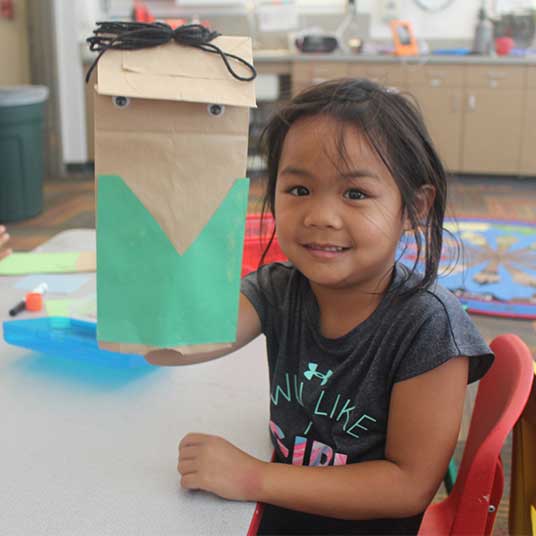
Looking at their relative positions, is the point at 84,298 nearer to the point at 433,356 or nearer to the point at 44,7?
the point at 433,356

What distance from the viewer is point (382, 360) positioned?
75 cm

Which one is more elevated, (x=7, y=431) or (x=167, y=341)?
(x=167, y=341)

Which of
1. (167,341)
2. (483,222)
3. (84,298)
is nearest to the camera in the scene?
(167,341)

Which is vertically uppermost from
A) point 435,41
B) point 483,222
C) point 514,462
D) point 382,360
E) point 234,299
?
point 435,41

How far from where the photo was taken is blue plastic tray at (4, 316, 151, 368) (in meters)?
0.91

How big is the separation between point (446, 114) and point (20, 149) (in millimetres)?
2866

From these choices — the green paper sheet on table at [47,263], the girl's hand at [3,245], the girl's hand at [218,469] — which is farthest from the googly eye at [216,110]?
the girl's hand at [3,245]

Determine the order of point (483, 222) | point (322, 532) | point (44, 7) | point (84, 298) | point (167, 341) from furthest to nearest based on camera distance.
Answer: point (44, 7)
point (483, 222)
point (84, 298)
point (322, 532)
point (167, 341)

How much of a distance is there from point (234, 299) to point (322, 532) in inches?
16.0

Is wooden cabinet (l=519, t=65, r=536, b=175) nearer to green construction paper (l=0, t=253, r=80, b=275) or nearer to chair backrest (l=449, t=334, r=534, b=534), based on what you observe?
green construction paper (l=0, t=253, r=80, b=275)

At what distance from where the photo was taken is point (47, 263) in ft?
4.49

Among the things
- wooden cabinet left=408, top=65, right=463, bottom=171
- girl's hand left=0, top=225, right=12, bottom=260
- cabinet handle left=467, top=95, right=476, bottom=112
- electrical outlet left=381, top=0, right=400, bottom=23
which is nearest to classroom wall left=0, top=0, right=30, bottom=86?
electrical outlet left=381, top=0, right=400, bottom=23

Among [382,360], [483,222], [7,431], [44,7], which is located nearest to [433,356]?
[382,360]

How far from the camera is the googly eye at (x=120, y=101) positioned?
485 millimetres
